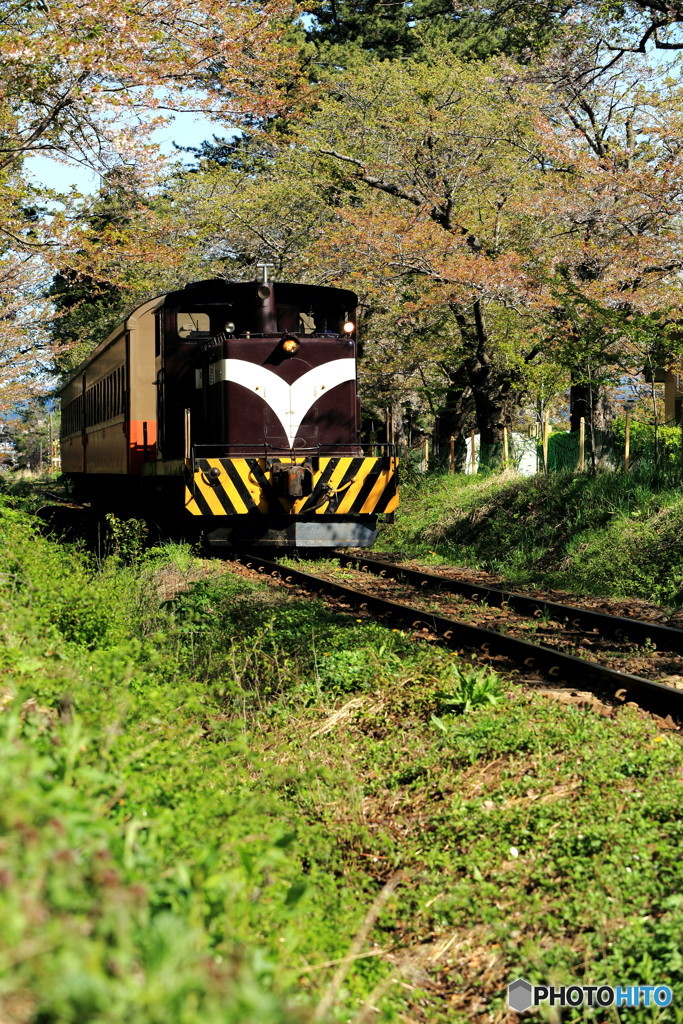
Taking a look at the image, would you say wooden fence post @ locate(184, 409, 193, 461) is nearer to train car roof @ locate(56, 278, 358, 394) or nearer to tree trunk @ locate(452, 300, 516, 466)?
train car roof @ locate(56, 278, 358, 394)

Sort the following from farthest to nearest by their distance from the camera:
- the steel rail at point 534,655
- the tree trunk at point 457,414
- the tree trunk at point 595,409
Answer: the tree trunk at point 457,414, the tree trunk at point 595,409, the steel rail at point 534,655

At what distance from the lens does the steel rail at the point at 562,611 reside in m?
8.52

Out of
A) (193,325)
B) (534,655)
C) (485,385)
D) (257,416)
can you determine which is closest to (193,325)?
(193,325)

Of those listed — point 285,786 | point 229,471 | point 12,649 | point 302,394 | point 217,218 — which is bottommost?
point 285,786

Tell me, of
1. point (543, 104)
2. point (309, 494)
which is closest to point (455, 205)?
point (543, 104)

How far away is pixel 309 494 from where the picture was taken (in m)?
13.1

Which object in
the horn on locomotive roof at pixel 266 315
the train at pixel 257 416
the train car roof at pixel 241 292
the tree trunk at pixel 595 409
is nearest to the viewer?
the train at pixel 257 416

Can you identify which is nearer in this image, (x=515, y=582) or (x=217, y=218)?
(x=515, y=582)

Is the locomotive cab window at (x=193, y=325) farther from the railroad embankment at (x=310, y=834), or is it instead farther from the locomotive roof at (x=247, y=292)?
the railroad embankment at (x=310, y=834)

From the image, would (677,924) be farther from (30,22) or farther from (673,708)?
(30,22)

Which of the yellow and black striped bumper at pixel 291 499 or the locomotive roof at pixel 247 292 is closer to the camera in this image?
the yellow and black striped bumper at pixel 291 499

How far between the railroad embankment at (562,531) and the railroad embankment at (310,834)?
4964 millimetres

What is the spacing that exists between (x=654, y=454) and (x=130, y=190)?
1047 centimetres

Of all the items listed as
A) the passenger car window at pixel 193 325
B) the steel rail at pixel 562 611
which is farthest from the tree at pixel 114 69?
the steel rail at pixel 562 611
